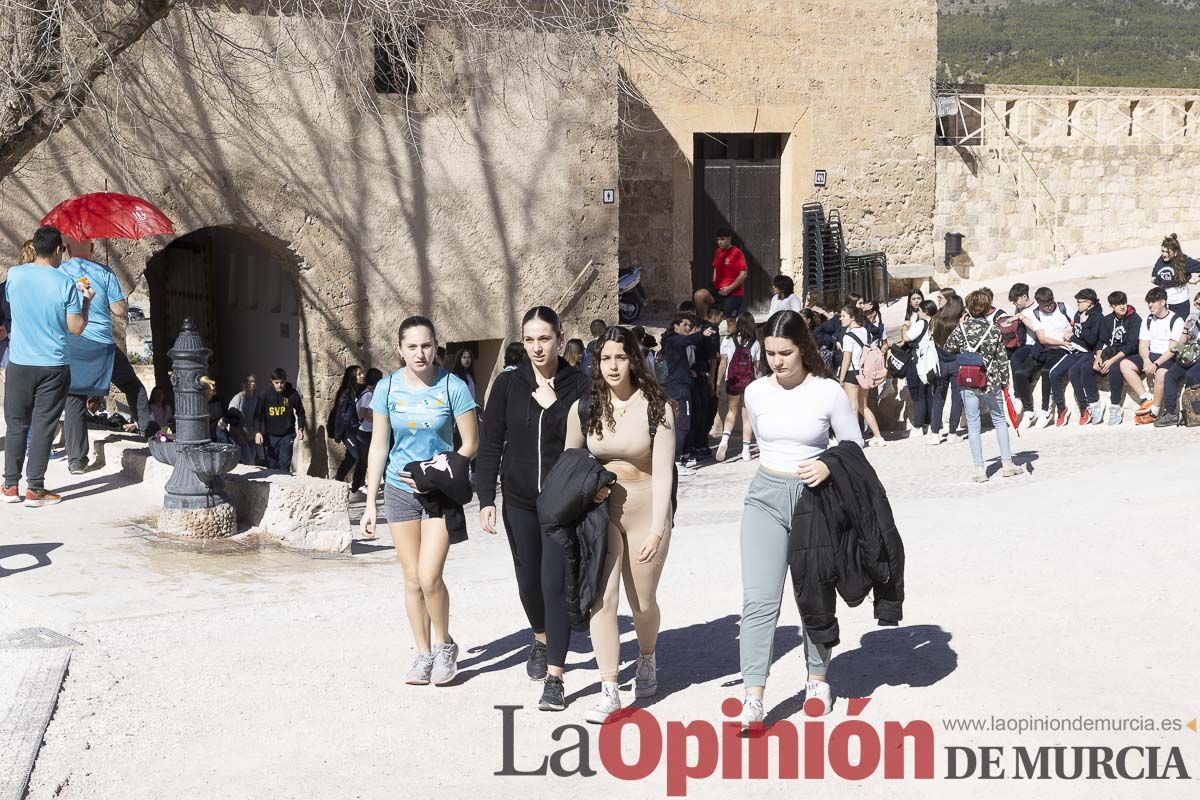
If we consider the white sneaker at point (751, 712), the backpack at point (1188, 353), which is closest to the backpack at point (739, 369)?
the backpack at point (1188, 353)

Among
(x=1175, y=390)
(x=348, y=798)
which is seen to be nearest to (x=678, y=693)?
(x=348, y=798)

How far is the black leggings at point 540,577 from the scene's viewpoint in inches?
212

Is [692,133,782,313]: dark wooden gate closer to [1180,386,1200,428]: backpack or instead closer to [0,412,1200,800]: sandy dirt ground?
[1180,386,1200,428]: backpack

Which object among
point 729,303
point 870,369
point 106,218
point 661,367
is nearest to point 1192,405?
point 870,369

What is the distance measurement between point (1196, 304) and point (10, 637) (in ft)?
34.1

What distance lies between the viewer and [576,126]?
1491 cm

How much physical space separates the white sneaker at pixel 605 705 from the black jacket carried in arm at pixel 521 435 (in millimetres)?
770

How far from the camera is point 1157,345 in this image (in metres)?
12.3

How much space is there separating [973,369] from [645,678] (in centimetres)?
605

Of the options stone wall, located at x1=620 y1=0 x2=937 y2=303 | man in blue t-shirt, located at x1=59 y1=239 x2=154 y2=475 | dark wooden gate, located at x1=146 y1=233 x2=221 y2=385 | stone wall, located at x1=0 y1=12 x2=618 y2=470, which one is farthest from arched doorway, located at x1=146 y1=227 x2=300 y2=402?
man in blue t-shirt, located at x1=59 y1=239 x2=154 y2=475

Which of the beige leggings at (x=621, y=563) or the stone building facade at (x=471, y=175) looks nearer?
the beige leggings at (x=621, y=563)

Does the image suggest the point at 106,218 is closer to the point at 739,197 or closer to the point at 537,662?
the point at 537,662

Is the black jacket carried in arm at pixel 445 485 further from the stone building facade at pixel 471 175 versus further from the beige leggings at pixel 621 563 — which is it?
the stone building facade at pixel 471 175

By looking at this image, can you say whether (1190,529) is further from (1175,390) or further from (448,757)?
(448,757)
